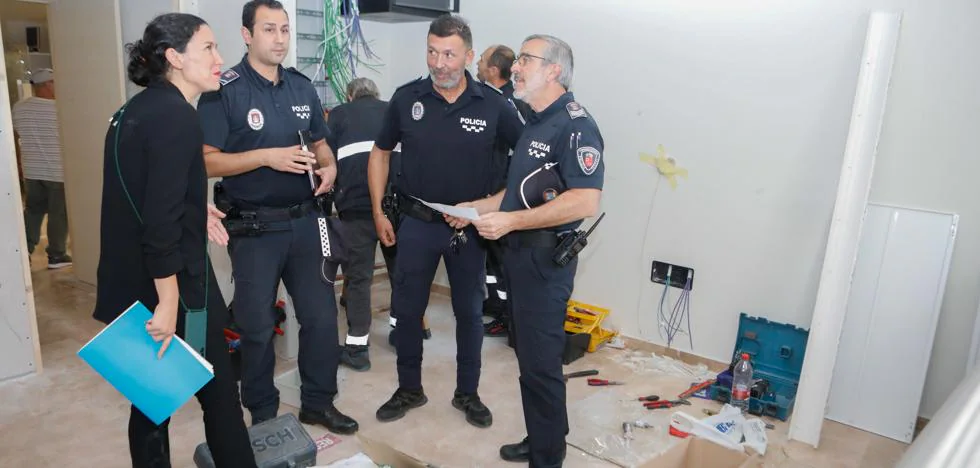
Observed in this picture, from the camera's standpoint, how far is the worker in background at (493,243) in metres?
3.79

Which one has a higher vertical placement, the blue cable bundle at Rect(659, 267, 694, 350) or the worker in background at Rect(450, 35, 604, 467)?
the worker in background at Rect(450, 35, 604, 467)

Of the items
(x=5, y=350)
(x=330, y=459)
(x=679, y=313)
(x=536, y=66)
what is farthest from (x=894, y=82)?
(x=5, y=350)

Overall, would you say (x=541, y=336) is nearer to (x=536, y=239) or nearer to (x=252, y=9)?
(x=536, y=239)

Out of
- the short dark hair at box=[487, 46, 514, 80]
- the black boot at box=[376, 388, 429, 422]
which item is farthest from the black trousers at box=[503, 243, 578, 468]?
the short dark hair at box=[487, 46, 514, 80]

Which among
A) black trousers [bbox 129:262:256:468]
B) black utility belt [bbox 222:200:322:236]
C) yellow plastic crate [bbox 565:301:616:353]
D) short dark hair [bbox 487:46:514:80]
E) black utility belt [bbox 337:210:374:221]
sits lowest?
yellow plastic crate [bbox 565:301:616:353]

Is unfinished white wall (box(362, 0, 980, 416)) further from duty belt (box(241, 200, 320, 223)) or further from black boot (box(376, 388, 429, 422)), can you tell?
duty belt (box(241, 200, 320, 223))

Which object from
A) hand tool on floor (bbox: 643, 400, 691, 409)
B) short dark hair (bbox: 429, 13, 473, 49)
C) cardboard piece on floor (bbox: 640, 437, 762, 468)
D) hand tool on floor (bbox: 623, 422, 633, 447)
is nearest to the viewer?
cardboard piece on floor (bbox: 640, 437, 762, 468)

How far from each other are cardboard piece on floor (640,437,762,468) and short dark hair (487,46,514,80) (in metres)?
2.35

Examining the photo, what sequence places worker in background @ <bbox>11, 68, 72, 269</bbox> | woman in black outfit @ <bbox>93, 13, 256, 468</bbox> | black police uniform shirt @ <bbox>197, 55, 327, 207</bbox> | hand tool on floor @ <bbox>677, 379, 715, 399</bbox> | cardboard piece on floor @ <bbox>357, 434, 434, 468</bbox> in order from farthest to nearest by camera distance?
worker in background @ <bbox>11, 68, 72, 269</bbox>, hand tool on floor @ <bbox>677, 379, 715, 399</bbox>, black police uniform shirt @ <bbox>197, 55, 327, 207</bbox>, cardboard piece on floor @ <bbox>357, 434, 434, 468</bbox>, woman in black outfit @ <bbox>93, 13, 256, 468</bbox>

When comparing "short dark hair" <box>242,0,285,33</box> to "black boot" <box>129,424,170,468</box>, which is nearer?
"black boot" <box>129,424,170,468</box>

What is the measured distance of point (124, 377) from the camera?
1723mm

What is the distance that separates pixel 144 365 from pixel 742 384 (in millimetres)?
2615

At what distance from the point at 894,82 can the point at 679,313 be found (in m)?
1.55

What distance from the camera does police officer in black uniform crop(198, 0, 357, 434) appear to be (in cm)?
244
